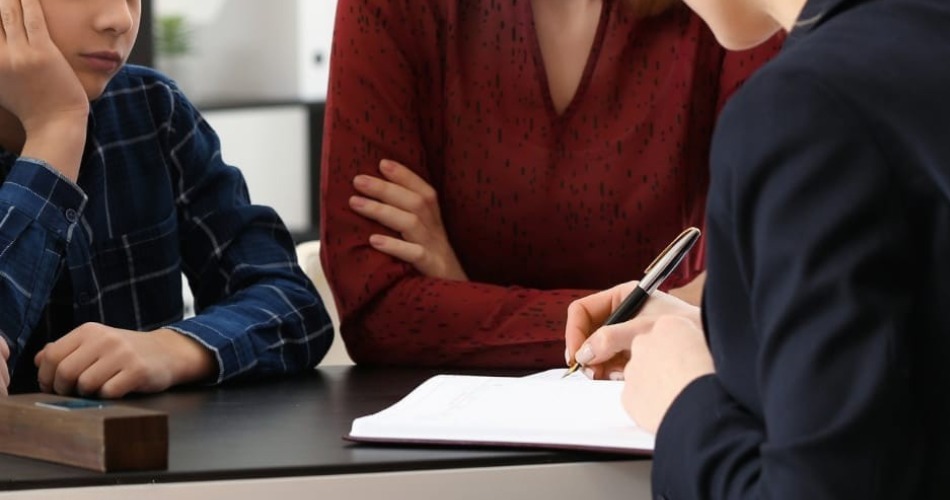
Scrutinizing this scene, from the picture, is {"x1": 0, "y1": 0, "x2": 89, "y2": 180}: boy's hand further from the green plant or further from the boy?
the green plant

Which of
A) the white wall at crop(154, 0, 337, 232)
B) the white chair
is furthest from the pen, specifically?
the white wall at crop(154, 0, 337, 232)

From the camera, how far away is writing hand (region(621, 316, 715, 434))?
87 centimetres

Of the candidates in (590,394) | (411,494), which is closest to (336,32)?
(590,394)

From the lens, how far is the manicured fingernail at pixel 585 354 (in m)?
1.21

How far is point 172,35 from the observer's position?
411 centimetres

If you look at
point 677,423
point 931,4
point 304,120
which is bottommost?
point 304,120

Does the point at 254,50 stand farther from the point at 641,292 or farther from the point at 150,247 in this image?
the point at 641,292

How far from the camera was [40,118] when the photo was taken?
1.47 m

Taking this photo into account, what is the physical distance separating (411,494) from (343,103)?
31.7 inches

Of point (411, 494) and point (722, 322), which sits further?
point (411, 494)

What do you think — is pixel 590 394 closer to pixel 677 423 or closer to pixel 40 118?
pixel 677 423

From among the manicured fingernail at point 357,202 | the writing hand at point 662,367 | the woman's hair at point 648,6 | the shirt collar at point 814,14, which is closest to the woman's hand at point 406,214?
the manicured fingernail at point 357,202

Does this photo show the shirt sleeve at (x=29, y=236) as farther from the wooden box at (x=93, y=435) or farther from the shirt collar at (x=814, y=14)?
the shirt collar at (x=814, y=14)

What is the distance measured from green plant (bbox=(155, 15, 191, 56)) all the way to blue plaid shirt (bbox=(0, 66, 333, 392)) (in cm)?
248
